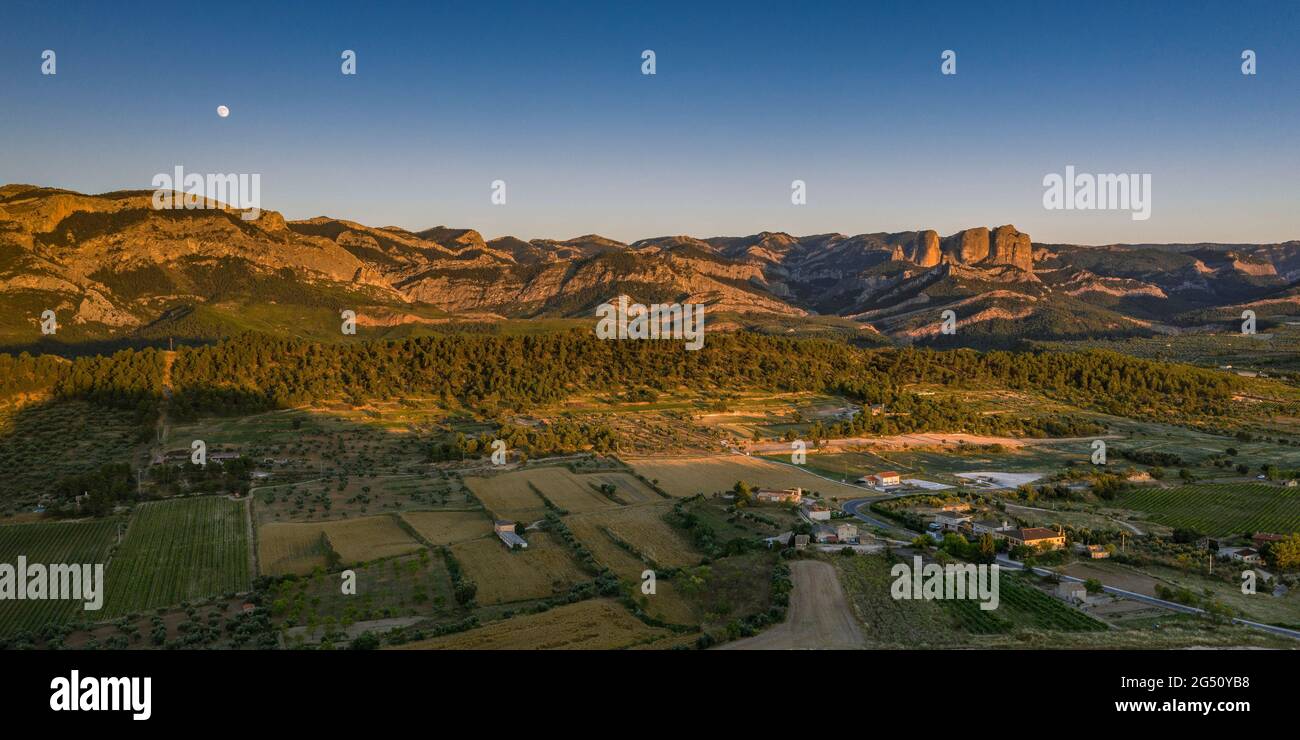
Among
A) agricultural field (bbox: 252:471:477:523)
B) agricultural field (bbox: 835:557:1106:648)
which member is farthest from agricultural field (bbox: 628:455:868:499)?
agricultural field (bbox: 835:557:1106:648)

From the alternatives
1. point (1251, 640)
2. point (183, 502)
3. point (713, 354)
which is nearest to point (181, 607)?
point (183, 502)

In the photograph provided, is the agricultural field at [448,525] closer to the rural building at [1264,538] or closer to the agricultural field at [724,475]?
the agricultural field at [724,475]

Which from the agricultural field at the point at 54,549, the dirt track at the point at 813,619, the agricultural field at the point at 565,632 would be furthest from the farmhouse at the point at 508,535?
the agricultural field at the point at 54,549

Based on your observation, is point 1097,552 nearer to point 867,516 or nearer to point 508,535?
point 867,516

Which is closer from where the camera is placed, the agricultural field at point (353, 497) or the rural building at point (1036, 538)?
the rural building at point (1036, 538)

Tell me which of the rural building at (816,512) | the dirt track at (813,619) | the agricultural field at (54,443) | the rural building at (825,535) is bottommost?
the rural building at (816,512)
